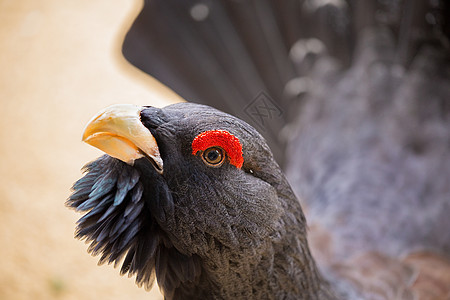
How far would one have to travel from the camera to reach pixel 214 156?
1404 mm

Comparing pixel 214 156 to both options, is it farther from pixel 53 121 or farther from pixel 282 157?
pixel 53 121

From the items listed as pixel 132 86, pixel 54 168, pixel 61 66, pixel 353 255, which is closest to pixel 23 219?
pixel 54 168

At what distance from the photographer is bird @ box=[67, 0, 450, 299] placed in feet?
4.58

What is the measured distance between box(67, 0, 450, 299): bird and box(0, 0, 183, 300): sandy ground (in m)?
0.80

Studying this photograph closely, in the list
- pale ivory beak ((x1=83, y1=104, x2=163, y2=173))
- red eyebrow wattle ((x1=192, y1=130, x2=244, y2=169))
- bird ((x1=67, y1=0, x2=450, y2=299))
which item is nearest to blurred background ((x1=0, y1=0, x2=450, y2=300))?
bird ((x1=67, y1=0, x2=450, y2=299))

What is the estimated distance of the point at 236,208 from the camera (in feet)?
4.74

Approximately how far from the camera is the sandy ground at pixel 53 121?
12.8ft

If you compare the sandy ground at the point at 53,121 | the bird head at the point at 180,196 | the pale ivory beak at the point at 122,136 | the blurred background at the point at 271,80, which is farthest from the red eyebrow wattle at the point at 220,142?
the sandy ground at the point at 53,121

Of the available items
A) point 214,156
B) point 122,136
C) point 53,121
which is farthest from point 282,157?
point 53,121

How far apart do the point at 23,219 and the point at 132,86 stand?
2208mm

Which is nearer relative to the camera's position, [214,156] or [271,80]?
[214,156]

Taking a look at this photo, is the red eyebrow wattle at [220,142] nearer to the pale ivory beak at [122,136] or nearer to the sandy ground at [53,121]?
the pale ivory beak at [122,136]

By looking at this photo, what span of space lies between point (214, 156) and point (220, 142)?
0.05 m

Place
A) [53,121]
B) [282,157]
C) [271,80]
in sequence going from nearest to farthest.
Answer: [271,80], [282,157], [53,121]
